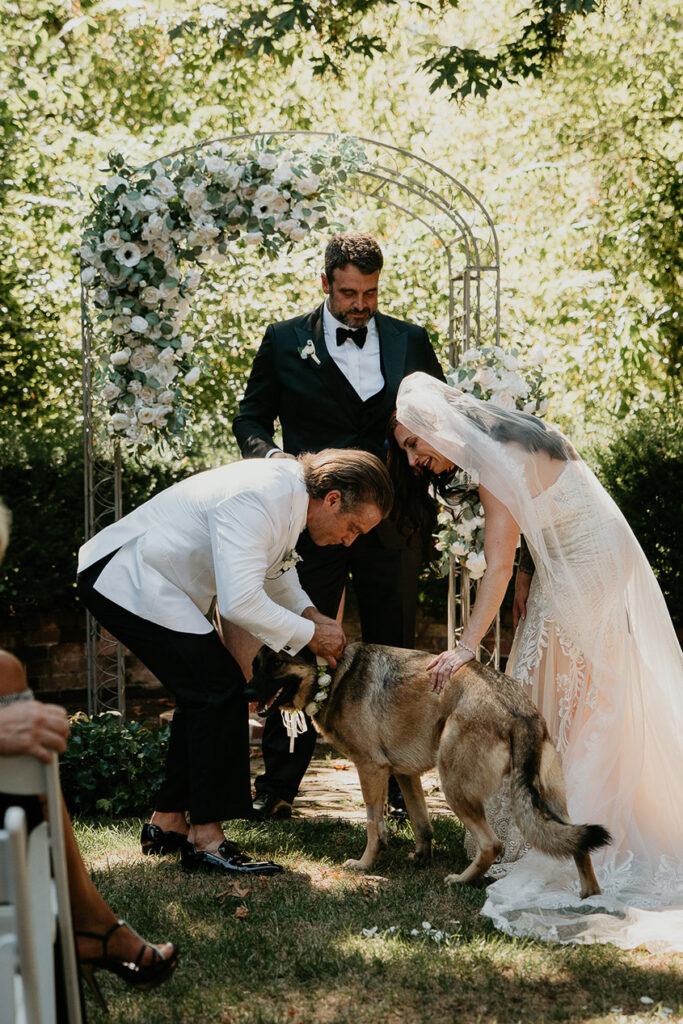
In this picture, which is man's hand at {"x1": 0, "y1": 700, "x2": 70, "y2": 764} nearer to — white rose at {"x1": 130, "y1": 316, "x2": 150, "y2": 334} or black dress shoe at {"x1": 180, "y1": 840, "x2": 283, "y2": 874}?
black dress shoe at {"x1": 180, "y1": 840, "x2": 283, "y2": 874}

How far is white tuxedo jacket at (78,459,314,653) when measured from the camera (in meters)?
3.85

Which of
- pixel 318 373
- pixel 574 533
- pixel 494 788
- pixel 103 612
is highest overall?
pixel 318 373

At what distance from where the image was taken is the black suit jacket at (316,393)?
16.7ft

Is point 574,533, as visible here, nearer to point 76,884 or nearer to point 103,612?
point 103,612

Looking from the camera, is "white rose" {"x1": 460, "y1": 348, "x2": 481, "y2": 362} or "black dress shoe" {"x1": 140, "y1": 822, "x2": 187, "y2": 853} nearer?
"black dress shoe" {"x1": 140, "y1": 822, "x2": 187, "y2": 853}

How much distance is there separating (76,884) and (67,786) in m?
2.86

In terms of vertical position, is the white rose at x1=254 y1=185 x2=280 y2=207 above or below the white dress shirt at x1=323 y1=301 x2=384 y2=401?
above

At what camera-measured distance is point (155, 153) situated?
9844mm

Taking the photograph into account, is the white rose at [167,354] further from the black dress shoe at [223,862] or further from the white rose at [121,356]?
the black dress shoe at [223,862]

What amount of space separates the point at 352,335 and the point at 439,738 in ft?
6.77

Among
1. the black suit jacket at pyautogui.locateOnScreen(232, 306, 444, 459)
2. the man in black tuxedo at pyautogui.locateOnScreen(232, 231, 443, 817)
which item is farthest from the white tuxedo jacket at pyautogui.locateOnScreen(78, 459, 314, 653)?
the black suit jacket at pyautogui.locateOnScreen(232, 306, 444, 459)

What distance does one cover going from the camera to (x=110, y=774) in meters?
5.16

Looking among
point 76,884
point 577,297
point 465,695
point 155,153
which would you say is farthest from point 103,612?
point 577,297

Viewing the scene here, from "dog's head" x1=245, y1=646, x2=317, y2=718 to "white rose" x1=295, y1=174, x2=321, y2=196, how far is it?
103 inches
